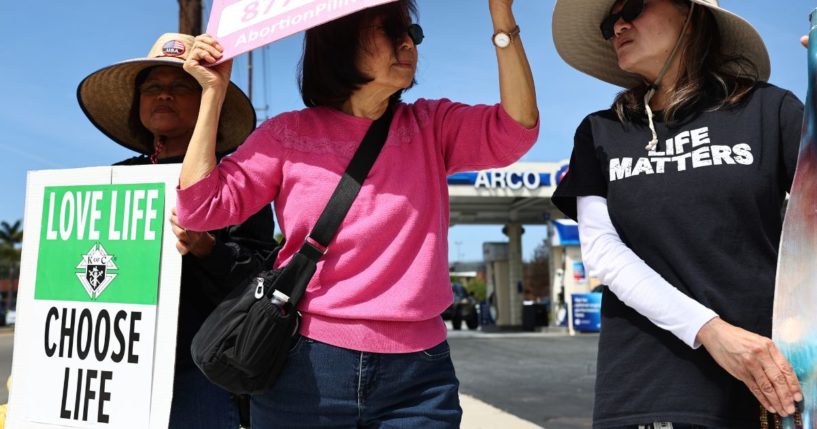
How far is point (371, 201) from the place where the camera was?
176 cm

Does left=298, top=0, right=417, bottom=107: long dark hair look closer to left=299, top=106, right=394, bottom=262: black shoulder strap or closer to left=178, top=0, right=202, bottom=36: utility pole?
left=299, top=106, right=394, bottom=262: black shoulder strap

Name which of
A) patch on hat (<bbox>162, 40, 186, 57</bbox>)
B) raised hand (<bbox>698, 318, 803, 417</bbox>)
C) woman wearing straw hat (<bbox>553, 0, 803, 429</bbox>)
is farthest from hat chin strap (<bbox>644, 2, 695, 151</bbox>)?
patch on hat (<bbox>162, 40, 186, 57</bbox>)

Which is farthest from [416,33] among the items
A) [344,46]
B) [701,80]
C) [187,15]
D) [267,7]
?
[187,15]

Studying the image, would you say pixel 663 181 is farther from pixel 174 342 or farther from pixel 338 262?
pixel 174 342

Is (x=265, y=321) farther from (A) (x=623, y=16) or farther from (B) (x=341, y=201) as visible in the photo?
(A) (x=623, y=16)

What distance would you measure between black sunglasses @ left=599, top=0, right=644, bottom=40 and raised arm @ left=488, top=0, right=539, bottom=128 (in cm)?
33

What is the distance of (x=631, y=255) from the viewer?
5.74 ft

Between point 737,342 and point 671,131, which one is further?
point 671,131

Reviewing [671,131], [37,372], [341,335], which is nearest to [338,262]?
[341,335]

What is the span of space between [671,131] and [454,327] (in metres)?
29.1

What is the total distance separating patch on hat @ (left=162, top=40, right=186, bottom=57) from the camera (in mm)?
2434

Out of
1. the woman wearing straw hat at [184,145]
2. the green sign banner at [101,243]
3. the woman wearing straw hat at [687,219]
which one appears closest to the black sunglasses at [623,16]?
the woman wearing straw hat at [687,219]

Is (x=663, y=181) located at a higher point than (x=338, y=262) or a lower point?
higher

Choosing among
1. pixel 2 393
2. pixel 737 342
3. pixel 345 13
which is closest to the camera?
pixel 737 342
